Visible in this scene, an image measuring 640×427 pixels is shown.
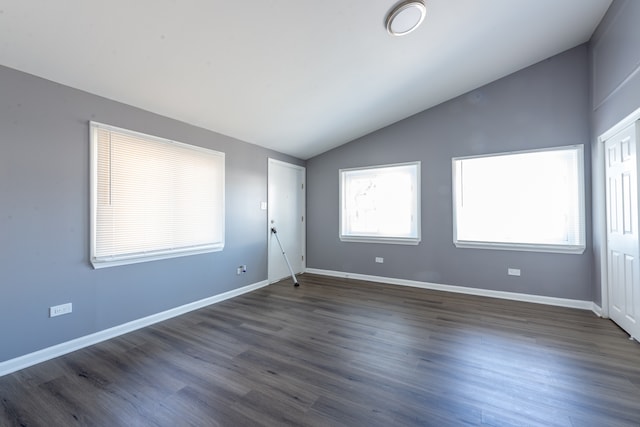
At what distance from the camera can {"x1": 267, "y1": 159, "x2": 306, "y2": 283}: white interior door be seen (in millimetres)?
4777

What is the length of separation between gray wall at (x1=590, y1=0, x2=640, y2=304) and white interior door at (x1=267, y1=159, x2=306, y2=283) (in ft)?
14.1

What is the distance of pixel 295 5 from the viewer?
2094 millimetres

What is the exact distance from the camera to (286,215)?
16.8 ft

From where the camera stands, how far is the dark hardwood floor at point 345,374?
1.65 meters

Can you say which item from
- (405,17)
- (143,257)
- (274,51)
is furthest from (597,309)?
(143,257)

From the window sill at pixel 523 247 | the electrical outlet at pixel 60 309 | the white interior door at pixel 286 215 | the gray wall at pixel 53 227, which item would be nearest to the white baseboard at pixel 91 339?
the gray wall at pixel 53 227

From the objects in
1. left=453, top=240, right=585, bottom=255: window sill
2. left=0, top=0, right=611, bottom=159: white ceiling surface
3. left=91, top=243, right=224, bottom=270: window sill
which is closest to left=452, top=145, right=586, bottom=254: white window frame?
left=453, top=240, right=585, bottom=255: window sill

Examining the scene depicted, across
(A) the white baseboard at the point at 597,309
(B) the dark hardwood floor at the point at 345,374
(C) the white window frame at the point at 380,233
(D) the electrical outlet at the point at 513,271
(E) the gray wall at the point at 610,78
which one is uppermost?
(E) the gray wall at the point at 610,78

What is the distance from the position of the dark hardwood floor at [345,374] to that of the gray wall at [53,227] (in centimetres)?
28

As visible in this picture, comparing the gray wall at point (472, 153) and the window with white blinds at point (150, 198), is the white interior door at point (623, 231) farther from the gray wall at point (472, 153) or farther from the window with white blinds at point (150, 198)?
the window with white blinds at point (150, 198)

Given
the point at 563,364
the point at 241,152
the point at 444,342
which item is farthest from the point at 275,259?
the point at 563,364

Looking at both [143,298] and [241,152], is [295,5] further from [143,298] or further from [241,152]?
[143,298]

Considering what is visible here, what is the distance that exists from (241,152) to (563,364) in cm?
429

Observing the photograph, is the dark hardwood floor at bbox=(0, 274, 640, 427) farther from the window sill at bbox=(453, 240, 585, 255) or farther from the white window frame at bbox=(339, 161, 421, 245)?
the white window frame at bbox=(339, 161, 421, 245)
